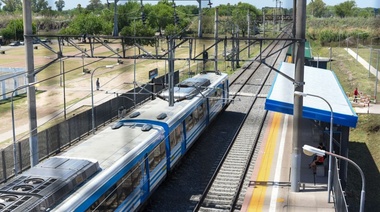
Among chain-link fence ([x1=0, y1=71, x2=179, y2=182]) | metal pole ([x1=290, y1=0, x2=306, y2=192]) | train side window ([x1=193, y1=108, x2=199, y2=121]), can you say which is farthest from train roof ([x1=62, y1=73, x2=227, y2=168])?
metal pole ([x1=290, y1=0, x2=306, y2=192])

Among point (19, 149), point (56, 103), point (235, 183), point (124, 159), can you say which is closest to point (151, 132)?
point (124, 159)

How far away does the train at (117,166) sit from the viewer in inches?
233

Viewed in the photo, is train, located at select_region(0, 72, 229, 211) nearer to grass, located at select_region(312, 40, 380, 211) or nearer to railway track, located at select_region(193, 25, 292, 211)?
railway track, located at select_region(193, 25, 292, 211)

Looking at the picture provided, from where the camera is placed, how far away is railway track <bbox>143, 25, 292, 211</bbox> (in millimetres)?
9188

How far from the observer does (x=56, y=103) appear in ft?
69.2

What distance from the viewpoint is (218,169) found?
11.0 m

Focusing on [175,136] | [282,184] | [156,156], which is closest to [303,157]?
[282,184]

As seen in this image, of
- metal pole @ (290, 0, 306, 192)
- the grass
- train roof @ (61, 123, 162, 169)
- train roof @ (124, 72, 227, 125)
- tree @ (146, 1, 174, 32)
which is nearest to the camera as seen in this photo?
train roof @ (61, 123, 162, 169)

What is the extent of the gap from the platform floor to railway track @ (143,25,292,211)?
0.27 meters

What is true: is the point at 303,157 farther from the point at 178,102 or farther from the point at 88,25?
the point at 88,25

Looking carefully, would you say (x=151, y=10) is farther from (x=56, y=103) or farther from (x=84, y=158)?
(x=84, y=158)

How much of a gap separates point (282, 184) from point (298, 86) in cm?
212

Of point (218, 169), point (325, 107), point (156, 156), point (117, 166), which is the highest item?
point (325, 107)

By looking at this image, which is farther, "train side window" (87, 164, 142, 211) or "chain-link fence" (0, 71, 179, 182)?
"chain-link fence" (0, 71, 179, 182)
